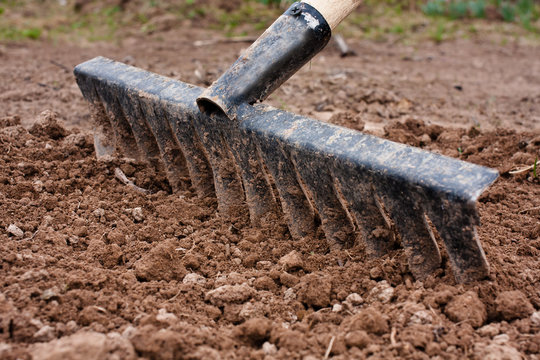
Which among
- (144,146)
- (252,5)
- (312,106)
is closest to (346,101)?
(312,106)

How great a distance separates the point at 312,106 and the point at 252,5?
3610 mm

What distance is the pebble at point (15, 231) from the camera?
2217 millimetres

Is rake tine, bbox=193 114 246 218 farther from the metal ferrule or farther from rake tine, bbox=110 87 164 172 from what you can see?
rake tine, bbox=110 87 164 172

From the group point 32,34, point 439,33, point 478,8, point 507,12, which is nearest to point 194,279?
point 32,34

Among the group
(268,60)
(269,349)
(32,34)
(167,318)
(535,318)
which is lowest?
(535,318)

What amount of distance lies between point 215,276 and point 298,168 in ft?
1.90

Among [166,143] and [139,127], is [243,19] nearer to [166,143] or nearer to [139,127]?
[139,127]

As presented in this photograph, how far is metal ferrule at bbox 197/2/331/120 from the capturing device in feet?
7.47

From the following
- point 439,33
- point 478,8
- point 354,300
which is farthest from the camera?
point 478,8

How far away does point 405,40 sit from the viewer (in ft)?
20.2

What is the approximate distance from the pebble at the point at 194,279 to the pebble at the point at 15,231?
78 centimetres

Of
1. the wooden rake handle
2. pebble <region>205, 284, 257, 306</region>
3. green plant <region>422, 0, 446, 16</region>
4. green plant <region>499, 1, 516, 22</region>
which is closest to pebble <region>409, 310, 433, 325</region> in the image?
pebble <region>205, 284, 257, 306</region>

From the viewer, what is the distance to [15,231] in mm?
2223

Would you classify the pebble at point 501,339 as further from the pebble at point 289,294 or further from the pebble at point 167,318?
the pebble at point 167,318
